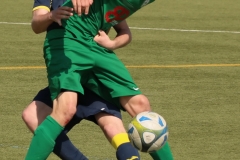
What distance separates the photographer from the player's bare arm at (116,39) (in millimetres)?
5566

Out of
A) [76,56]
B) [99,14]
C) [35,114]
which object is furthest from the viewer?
[35,114]

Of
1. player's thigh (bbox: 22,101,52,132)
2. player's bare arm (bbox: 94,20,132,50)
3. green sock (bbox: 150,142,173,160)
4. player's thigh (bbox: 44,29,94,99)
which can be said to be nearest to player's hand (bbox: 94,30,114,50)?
player's bare arm (bbox: 94,20,132,50)

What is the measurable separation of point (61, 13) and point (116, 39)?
1.93 feet

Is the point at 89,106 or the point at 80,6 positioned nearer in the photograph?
the point at 80,6

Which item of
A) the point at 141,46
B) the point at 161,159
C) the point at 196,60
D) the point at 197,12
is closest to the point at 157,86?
the point at 196,60

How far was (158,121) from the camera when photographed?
546 cm

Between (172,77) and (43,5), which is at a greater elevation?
(43,5)

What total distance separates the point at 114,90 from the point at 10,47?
21.1 ft

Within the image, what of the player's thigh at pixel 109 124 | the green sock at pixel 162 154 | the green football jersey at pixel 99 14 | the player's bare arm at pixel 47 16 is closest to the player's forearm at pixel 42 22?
the player's bare arm at pixel 47 16

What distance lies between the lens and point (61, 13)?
5.27 m

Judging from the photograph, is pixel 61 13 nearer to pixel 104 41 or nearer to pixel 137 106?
pixel 104 41

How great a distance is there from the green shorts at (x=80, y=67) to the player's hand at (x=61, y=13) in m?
0.22

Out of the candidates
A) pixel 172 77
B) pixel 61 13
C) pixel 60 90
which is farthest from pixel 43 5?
pixel 172 77

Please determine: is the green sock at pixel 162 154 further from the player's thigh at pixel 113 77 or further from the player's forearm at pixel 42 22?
the player's forearm at pixel 42 22
